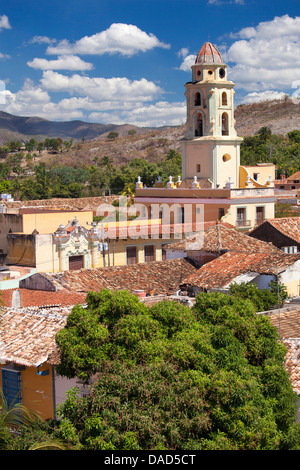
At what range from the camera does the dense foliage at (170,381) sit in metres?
8.26

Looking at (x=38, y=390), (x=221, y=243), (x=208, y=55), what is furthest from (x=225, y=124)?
(x=38, y=390)

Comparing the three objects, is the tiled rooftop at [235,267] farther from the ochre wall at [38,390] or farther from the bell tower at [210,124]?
the bell tower at [210,124]

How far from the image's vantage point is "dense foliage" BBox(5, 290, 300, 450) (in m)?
8.26

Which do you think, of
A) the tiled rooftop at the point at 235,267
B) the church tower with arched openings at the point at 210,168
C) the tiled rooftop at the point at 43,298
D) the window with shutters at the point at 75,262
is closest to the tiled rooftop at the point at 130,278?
the tiled rooftop at the point at 43,298

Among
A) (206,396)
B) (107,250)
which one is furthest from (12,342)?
(107,250)

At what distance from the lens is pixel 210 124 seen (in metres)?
35.1

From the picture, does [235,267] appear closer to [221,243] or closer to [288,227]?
[221,243]

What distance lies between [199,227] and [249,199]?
15.4 ft

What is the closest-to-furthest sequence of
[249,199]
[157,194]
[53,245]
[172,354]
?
[172,354]
[53,245]
[249,199]
[157,194]

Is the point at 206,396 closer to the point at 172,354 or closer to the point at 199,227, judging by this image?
the point at 172,354

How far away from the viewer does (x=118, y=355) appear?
9.36m

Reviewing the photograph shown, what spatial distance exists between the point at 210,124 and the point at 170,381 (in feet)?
90.8

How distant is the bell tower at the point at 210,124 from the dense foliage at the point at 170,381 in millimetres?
24998

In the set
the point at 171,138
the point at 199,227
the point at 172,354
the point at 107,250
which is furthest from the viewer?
the point at 171,138
